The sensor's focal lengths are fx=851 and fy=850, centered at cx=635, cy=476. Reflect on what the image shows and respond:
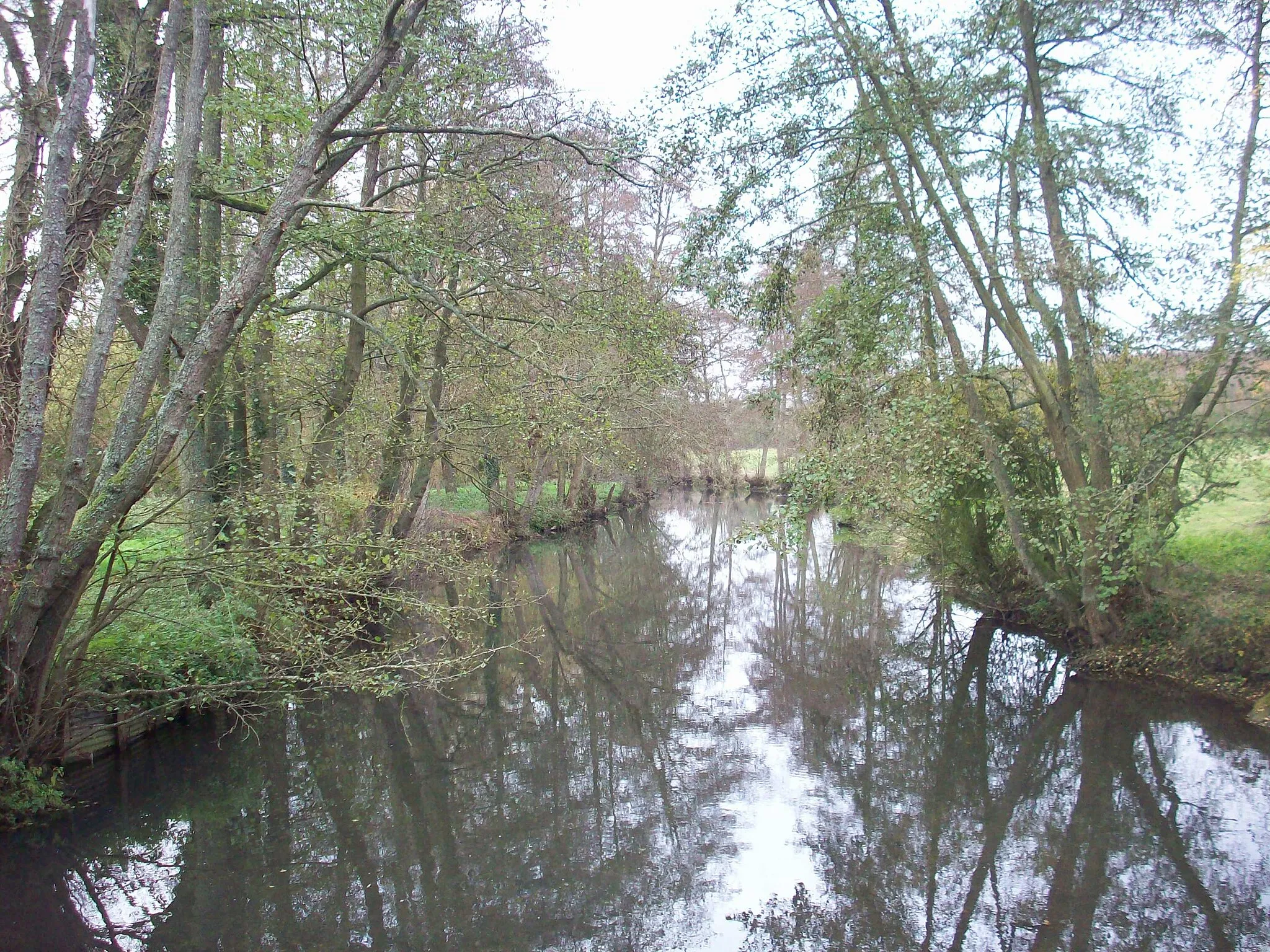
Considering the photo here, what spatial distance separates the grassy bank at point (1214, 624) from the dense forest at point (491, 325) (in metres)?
0.04

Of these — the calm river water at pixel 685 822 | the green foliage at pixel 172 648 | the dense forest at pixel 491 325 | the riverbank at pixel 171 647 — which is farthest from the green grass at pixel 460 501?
the green foliage at pixel 172 648

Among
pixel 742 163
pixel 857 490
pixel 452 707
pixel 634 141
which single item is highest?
pixel 742 163

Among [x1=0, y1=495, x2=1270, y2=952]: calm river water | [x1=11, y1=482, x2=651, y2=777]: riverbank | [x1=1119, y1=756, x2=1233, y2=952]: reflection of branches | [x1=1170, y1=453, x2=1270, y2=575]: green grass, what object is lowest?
[x1=0, y1=495, x2=1270, y2=952]: calm river water

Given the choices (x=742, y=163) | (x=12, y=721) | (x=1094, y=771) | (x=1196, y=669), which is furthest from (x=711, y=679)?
(x=12, y=721)

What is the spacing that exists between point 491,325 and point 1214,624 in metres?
9.36

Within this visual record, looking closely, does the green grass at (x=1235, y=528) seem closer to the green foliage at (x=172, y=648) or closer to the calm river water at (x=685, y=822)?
the calm river water at (x=685, y=822)

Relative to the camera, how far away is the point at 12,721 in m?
6.21

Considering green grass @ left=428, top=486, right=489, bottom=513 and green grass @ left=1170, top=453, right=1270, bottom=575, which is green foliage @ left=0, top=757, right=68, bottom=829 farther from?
green grass @ left=428, top=486, right=489, bottom=513

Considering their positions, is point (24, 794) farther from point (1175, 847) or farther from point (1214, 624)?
point (1214, 624)

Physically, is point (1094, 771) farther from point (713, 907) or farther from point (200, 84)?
point (200, 84)

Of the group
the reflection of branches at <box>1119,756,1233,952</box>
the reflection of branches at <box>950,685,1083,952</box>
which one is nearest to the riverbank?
the reflection of branches at <box>950,685,1083,952</box>

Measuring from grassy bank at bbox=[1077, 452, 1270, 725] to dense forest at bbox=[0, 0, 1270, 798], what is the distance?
0.14ft

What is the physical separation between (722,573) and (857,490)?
10090 millimetres

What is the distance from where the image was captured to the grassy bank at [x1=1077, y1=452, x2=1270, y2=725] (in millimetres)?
8422
